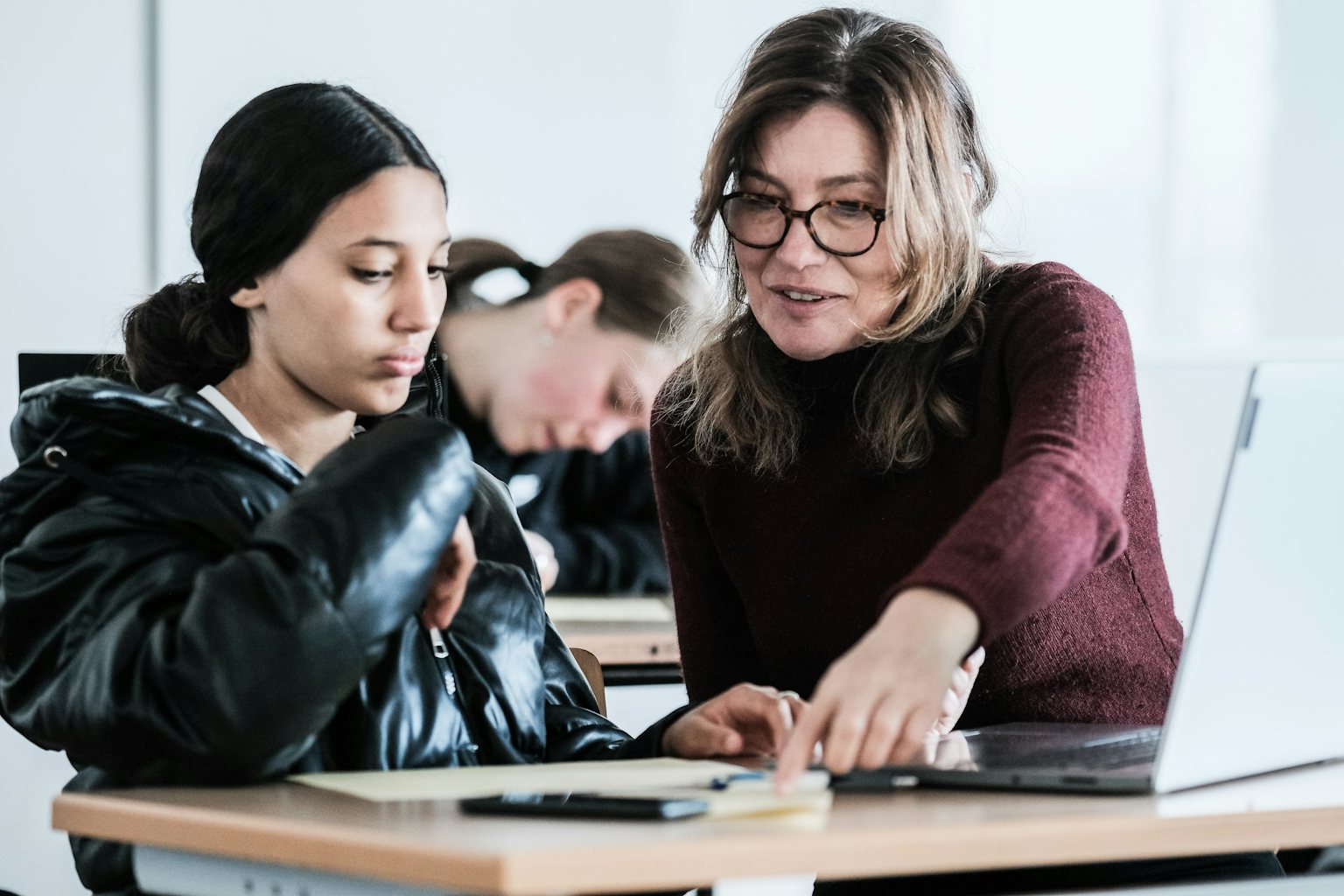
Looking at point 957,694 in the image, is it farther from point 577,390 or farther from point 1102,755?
point 577,390

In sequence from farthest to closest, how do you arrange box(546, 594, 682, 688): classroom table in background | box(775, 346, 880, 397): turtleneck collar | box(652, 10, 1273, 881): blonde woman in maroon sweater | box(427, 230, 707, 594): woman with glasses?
box(427, 230, 707, 594): woman with glasses → box(546, 594, 682, 688): classroom table in background → box(775, 346, 880, 397): turtleneck collar → box(652, 10, 1273, 881): blonde woman in maroon sweater

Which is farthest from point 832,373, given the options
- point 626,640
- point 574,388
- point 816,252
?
point 574,388

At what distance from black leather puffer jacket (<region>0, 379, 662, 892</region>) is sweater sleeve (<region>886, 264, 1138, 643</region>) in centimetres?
31

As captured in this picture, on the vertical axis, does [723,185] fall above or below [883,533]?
above

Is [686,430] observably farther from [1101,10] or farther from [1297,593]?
[1101,10]

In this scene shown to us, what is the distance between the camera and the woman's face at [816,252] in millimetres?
1382

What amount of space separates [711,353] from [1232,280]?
230 centimetres

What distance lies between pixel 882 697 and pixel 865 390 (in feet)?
2.11

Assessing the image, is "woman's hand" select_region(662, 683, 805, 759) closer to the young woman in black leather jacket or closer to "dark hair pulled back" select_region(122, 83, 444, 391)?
the young woman in black leather jacket

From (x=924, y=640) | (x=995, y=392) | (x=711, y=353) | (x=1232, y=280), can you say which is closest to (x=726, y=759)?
(x=924, y=640)

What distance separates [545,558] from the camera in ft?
9.11

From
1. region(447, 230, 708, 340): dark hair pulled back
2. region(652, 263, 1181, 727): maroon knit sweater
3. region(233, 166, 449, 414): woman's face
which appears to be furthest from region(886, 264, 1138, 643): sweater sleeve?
region(447, 230, 708, 340): dark hair pulled back

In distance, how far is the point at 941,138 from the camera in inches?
56.0

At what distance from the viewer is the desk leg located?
0.82 m
